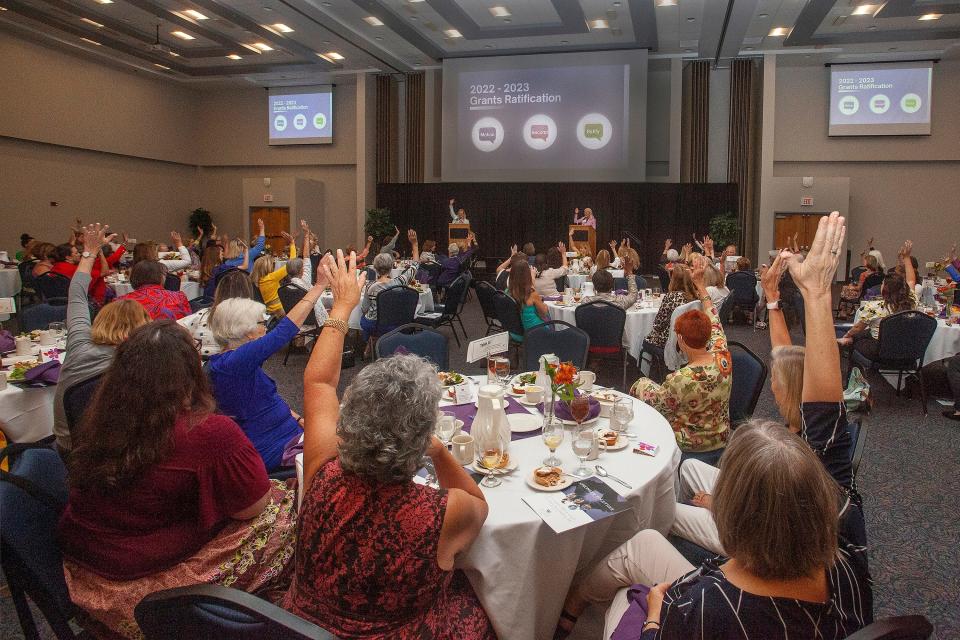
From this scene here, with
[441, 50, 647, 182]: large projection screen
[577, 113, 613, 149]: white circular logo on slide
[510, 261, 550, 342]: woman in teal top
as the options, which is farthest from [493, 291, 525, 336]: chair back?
[577, 113, 613, 149]: white circular logo on slide

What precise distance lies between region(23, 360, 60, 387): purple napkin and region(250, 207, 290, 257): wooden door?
14.0 meters

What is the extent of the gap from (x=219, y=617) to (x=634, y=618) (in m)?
1.18

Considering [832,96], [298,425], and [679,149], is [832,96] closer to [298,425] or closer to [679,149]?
[679,149]

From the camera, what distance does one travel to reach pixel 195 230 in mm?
18438

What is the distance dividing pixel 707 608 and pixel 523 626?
815 millimetres

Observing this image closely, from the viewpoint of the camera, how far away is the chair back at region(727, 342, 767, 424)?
3.69m

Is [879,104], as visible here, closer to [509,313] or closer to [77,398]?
[509,313]

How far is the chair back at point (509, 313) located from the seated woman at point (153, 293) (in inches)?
121

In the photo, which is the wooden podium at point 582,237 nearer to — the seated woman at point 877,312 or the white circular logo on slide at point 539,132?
the white circular logo on slide at point 539,132

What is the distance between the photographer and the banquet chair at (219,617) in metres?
1.38

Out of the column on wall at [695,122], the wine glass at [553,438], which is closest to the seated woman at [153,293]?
the wine glass at [553,438]

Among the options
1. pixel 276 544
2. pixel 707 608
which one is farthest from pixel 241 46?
pixel 707 608

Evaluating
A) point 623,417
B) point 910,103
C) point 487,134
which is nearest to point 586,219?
point 487,134

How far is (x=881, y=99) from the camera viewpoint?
47.5 ft
